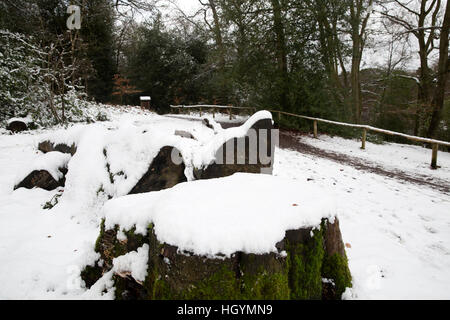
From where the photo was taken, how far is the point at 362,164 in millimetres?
6777

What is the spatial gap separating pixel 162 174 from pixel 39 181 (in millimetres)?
2717

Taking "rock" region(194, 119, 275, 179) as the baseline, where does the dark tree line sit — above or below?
above

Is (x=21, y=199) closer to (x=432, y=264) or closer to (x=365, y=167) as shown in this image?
(x=432, y=264)

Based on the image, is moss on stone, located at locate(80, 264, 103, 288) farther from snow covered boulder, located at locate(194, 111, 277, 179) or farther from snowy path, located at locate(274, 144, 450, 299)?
snowy path, located at locate(274, 144, 450, 299)

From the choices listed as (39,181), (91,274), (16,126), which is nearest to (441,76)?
(91,274)

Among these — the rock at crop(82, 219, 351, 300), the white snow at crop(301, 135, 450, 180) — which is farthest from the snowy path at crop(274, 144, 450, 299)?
the white snow at crop(301, 135, 450, 180)

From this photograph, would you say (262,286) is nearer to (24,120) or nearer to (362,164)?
(362,164)

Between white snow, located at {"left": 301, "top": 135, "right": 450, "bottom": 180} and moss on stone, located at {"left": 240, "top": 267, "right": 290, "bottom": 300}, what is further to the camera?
white snow, located at {"left": 301, "top": 135, "right": 450, "bottom": 180}

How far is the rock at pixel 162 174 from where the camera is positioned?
3789 millimetres

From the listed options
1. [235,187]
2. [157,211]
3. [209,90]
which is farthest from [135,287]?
[209,90]

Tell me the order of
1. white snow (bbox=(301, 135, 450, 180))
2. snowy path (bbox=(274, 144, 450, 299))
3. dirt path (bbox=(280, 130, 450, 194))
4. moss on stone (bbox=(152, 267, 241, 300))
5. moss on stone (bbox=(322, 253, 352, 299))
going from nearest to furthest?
moss on stone (bbox=(152, 267, 241, 300)) < moss on stone (bbox=(322, 253, 352, 299)) < snowy path (bbox=(274, 144, 450, 299)) < dirt path (bbox=(280, 130, 450, 194)) < white snow (bbox=(301, 135, 450, 180))

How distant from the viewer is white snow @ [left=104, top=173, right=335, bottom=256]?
157 centimetres

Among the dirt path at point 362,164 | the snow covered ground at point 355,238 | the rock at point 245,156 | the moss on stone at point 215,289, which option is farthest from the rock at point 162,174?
the dirt path at point 362,164

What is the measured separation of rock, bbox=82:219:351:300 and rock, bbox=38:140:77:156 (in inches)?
141
